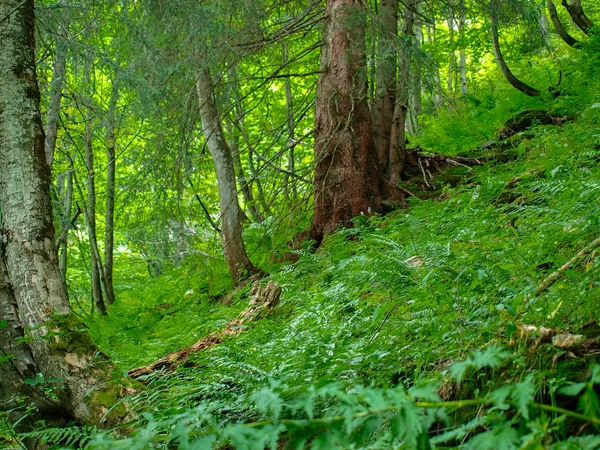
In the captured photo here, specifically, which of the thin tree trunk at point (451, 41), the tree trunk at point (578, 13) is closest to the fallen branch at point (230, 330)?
the thin tree trunk at point (451, 41)

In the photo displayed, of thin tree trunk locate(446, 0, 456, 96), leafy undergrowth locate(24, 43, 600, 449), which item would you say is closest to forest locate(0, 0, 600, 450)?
leafy undergrowth locate(24, 43, 600, 449)

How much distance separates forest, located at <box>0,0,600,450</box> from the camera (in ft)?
6.19

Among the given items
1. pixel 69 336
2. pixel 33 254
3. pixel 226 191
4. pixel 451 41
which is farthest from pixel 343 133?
pixel 451 41

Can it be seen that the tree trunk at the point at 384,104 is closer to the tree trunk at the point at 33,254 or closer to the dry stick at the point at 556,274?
the tree trunk at the point at 33,254

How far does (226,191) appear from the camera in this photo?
341 inches

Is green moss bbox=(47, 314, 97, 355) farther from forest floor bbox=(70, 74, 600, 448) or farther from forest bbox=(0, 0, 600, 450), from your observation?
forest floor bbox=(70, 74, 600, 448)

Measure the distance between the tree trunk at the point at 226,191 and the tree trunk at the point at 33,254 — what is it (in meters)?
4.05

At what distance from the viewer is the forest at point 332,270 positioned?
1.89 metres

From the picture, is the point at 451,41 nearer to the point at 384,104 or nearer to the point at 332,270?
the point at 384,104

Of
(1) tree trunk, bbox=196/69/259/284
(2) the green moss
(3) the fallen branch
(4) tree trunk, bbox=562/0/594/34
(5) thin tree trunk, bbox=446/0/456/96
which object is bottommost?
(3) the fallen branch

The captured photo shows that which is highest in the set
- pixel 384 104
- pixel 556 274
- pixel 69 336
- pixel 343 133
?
pixel 384 104

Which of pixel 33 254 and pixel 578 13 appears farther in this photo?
pixel 578 13

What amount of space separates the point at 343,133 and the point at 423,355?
5512 millimetres

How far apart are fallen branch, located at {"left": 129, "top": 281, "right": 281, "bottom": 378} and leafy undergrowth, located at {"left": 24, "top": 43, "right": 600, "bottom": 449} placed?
19 centimetres
